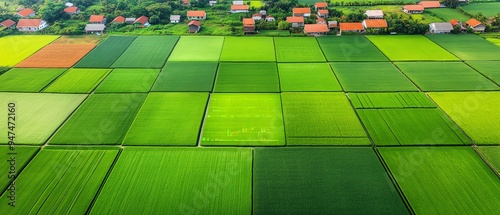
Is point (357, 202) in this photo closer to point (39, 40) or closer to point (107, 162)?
point (107, 162)

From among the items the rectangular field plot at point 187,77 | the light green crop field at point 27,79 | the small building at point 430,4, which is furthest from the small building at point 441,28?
the light green crop field at point 27,79

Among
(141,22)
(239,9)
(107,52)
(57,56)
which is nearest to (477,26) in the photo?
(239,9)

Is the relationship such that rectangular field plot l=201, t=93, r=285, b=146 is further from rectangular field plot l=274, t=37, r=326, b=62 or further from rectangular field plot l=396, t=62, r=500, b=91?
rectangular field plot l=396, t=62, r=500, b=91

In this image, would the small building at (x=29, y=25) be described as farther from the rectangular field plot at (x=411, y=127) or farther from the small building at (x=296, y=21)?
the rectangular field plot at (x=411, y=127)

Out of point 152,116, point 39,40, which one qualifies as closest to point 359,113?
point 152,116

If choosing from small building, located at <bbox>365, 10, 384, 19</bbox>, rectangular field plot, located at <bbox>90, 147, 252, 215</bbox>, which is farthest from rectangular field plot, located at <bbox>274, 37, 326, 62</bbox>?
rectangular field plot, located at <bbox>90, 147, 252, 215</bbox>

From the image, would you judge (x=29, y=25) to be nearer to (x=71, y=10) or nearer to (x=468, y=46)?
(x=71, y=10)

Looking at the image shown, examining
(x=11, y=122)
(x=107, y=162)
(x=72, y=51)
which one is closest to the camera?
(x=107, y=162)
